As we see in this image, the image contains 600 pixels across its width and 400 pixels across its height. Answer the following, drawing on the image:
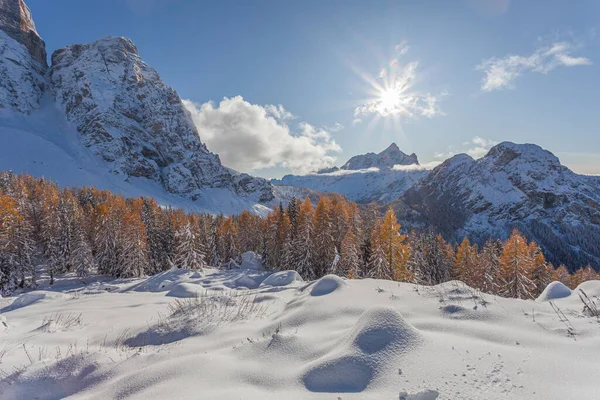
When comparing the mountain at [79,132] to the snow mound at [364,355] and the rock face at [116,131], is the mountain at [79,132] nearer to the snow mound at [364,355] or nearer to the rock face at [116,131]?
the rock face at [116,131]

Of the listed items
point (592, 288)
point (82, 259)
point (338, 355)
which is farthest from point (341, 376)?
point (82, 259)

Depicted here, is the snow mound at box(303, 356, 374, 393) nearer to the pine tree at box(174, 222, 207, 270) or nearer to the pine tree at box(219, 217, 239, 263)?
the pine tree at box(174, 222, 207, 270)

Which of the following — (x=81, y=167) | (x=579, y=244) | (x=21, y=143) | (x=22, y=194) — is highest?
(x=21, y=143)

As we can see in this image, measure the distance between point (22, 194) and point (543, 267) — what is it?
83119 millimetres

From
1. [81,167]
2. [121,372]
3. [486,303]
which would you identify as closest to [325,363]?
[121,372]

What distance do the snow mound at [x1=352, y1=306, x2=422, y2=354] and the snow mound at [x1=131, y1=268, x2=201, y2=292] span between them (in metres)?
26.8

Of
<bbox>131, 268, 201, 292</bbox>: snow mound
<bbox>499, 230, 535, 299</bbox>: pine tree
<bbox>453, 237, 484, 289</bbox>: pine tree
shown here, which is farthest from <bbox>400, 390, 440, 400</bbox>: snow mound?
<bbox>453, 237, 484, 289</bbox>: pine tree

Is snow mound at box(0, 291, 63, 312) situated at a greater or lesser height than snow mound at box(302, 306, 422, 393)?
lesser

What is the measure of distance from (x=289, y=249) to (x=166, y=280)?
15.9 meters

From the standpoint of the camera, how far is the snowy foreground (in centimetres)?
391

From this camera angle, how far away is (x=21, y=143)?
441 ft

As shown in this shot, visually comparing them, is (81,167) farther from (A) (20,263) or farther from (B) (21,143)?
(A) (20,263)

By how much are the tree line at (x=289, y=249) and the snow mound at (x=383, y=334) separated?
23.3 meters

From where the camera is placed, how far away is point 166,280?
2955 centimetres
